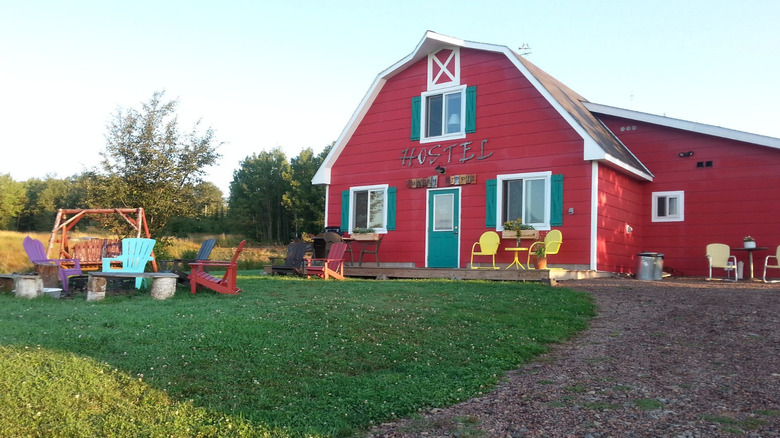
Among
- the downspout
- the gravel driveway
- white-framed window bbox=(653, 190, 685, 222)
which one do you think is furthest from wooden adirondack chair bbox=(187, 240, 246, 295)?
white-framed window bbox=(653, 190, 685, 222)

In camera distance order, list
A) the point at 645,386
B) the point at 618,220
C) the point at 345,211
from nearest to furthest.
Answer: the point at 645,386 → the point at 618,220 → the point at 345,211

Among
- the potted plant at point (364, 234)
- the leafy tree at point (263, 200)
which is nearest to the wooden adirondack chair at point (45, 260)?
the potted plant at point (364, 234)

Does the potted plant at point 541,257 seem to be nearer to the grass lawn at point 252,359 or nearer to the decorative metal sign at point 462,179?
the decorative metal sign at point 462,179

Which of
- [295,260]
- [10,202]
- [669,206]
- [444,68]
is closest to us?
[295,260]

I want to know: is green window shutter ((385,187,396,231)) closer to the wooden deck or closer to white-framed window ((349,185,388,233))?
white-framed window ((349,185,388,233))

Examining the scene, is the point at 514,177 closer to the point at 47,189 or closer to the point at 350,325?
the point at 350,325

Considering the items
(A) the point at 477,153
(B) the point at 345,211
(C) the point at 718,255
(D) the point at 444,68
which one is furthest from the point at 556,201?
(B) the point at 345,211

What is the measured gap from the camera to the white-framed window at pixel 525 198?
40.9ft

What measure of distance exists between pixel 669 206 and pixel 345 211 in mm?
7805

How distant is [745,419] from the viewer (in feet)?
11.8

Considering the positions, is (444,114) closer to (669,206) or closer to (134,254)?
(669,206)

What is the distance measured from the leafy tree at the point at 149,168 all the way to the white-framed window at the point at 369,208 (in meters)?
7.30

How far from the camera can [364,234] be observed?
574 inches

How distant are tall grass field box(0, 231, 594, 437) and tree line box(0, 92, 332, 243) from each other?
38.7 feet
